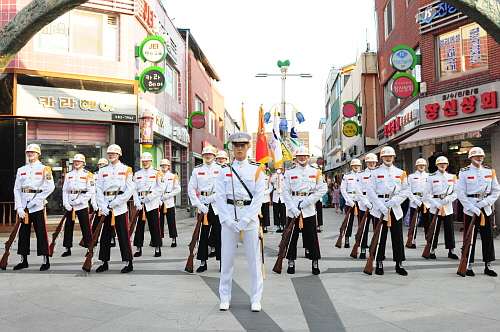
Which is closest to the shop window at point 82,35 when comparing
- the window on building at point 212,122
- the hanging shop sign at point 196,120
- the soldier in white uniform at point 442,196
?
the hanging shop sign at point 196,120

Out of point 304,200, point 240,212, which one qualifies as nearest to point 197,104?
point 304,200

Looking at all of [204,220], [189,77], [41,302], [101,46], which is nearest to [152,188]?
[204,220]

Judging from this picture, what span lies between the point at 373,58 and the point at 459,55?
11.2m

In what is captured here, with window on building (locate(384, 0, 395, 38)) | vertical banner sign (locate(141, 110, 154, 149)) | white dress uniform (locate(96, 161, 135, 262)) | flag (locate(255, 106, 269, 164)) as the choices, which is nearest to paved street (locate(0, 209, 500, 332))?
white dress uniform (locate(96, 161, 135, 262))

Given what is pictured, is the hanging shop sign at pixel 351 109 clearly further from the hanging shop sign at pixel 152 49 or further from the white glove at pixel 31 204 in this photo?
the white glove at pixel 31 204

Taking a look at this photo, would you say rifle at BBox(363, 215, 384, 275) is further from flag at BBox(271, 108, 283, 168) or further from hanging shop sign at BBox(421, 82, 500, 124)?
hanging shop sign at BBox(421, 82, 500, 124)

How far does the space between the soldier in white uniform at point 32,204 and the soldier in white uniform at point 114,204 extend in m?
1.12

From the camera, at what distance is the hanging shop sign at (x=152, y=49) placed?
16906 millimetres

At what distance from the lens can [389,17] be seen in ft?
76.7

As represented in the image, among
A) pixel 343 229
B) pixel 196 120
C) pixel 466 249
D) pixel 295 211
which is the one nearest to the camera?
pixel 466 249

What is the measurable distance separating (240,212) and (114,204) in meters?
3.12

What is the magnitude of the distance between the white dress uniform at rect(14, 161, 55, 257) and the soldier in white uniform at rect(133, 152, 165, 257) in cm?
201

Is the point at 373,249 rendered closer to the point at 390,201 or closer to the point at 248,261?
the point at 390,201

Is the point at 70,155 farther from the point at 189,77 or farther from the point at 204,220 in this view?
the point at 189,77
